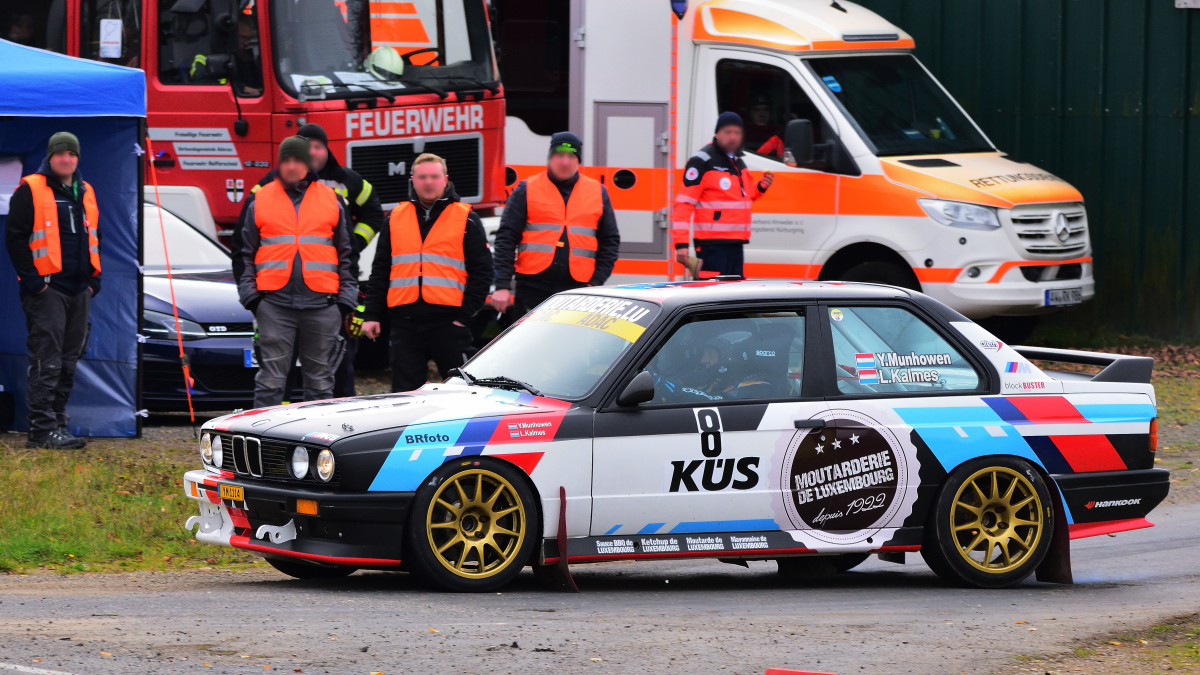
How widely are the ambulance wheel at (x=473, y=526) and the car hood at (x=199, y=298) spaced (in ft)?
17.6

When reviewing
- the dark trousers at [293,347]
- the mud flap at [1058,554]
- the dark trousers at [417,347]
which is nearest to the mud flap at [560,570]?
the mud flap at [1058,554]

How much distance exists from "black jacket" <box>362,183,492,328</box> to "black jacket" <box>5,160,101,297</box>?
222cm

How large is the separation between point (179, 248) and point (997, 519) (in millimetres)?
7622

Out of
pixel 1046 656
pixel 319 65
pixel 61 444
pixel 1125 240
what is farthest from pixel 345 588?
pixel 1125 240

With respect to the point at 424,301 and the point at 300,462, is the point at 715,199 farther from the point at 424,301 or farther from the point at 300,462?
the point at 300,462

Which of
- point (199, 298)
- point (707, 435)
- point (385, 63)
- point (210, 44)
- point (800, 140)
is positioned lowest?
point (199, 298)

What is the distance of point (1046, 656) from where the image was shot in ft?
20.5

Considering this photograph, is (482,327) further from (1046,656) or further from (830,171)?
(1046,656)

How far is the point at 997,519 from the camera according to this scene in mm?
7766

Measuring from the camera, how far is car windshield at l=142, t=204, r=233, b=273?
1302cm

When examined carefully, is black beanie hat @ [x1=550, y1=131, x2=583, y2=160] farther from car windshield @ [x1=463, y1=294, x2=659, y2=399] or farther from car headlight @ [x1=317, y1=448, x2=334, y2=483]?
car headlight @ [x1=317, y1=448, x2=334, y2=483]

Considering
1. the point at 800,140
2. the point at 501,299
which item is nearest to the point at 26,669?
the point at 501,299

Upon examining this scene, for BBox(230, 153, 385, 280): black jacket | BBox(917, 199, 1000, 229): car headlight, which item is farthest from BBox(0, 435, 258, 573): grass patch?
BBox(917, 199, 1000, 229): car headlight

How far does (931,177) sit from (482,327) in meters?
4.29
